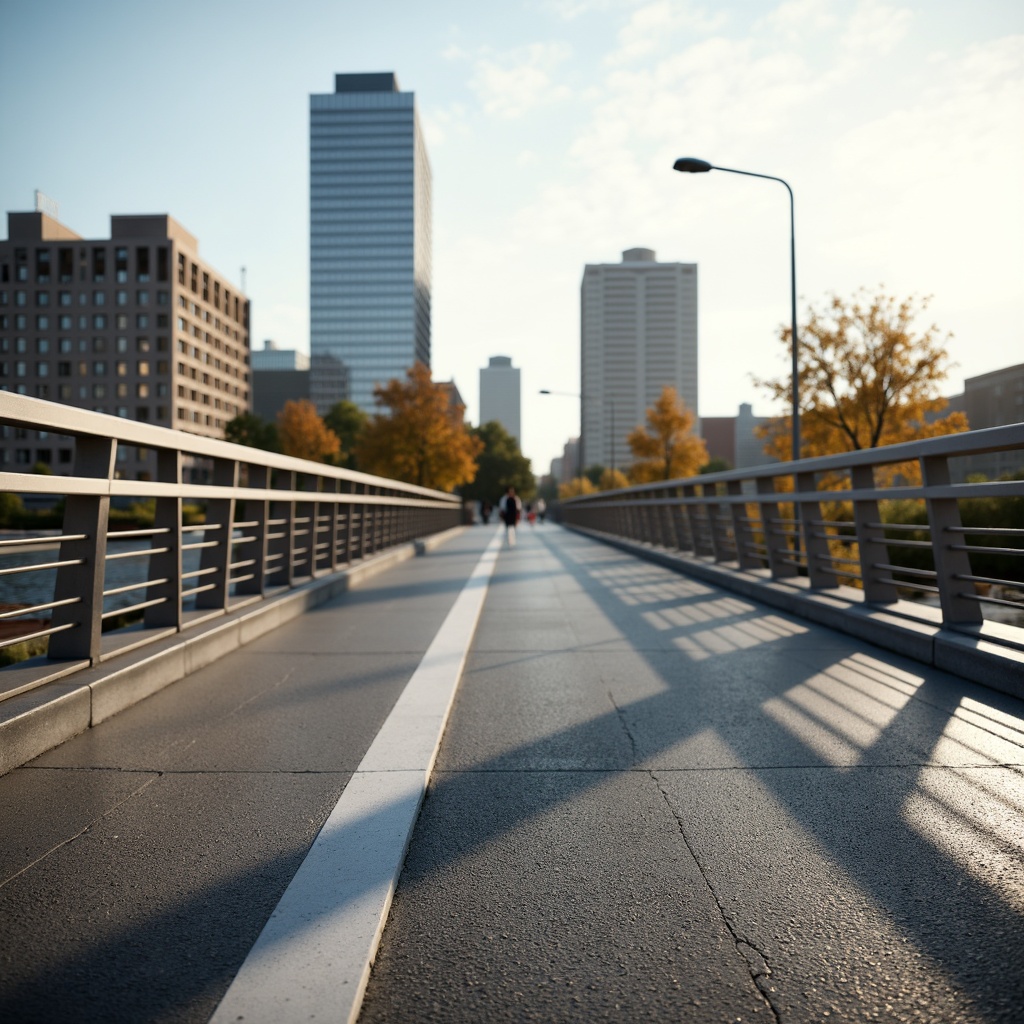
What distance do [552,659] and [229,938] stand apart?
4.29 meters

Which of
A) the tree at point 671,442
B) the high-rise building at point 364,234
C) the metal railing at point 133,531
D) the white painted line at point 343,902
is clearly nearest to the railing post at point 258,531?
the metal railing at point 133,531

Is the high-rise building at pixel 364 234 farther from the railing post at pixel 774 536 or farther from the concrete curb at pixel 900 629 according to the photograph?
the concrete curb at pixel 900 629

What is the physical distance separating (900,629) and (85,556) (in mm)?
5402

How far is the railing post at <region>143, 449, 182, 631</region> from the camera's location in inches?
216

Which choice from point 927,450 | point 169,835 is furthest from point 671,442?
point 169,835

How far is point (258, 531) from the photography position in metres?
8.10

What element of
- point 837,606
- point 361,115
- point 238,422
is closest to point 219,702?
point 837,606

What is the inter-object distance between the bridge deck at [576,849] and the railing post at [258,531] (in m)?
2.59

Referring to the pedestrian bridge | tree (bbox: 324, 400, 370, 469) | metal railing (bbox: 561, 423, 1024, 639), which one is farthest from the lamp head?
tree (bbox: 324, 400, 370, 469)

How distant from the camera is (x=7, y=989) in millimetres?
1983

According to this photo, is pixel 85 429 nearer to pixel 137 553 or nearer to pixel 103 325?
pixel 137 553

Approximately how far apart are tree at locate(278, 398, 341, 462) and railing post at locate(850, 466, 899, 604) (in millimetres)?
75857

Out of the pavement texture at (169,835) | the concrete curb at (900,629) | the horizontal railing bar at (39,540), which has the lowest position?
Result: the pavement texture at (169,835)

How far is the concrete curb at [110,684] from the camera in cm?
369
